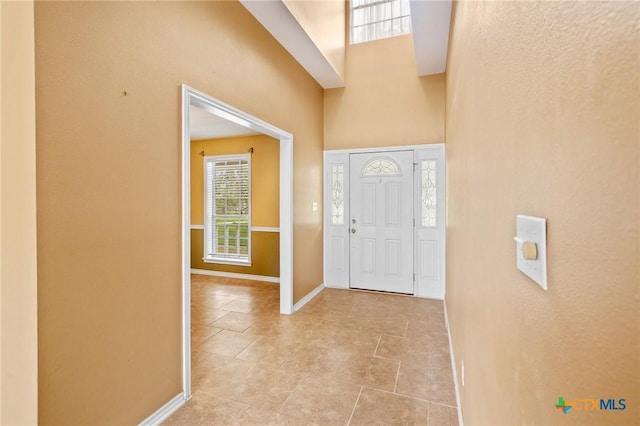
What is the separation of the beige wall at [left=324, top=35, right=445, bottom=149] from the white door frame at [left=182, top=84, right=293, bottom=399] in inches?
52.1

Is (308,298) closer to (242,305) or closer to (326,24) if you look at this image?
(242,305)

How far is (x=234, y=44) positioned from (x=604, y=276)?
288 centimetres

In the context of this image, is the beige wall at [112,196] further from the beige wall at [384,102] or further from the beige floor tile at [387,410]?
the beige wall at [384,102]

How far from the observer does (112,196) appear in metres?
1.62

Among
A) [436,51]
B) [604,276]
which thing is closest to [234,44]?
[436,51]

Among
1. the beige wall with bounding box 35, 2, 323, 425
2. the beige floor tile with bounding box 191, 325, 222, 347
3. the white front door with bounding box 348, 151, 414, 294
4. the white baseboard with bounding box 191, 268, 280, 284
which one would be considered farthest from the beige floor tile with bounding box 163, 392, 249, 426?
the white baseboard with bounding box 191, 268, 280, 284

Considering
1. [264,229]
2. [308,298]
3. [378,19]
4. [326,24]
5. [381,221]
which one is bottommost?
[308,298]

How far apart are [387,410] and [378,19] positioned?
4.83m

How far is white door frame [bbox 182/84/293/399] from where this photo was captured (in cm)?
207

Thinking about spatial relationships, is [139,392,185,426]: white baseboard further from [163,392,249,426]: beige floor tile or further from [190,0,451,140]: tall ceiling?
[190,0,451,140]: tall ceiling

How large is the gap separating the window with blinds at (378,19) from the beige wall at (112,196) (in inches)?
110

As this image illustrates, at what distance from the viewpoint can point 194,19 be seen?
7.00 ft

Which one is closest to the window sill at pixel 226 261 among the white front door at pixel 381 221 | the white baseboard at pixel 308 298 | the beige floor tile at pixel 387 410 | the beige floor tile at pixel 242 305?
the beige floor tile at pixel 242 305

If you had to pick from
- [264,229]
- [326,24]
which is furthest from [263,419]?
[326,24]
